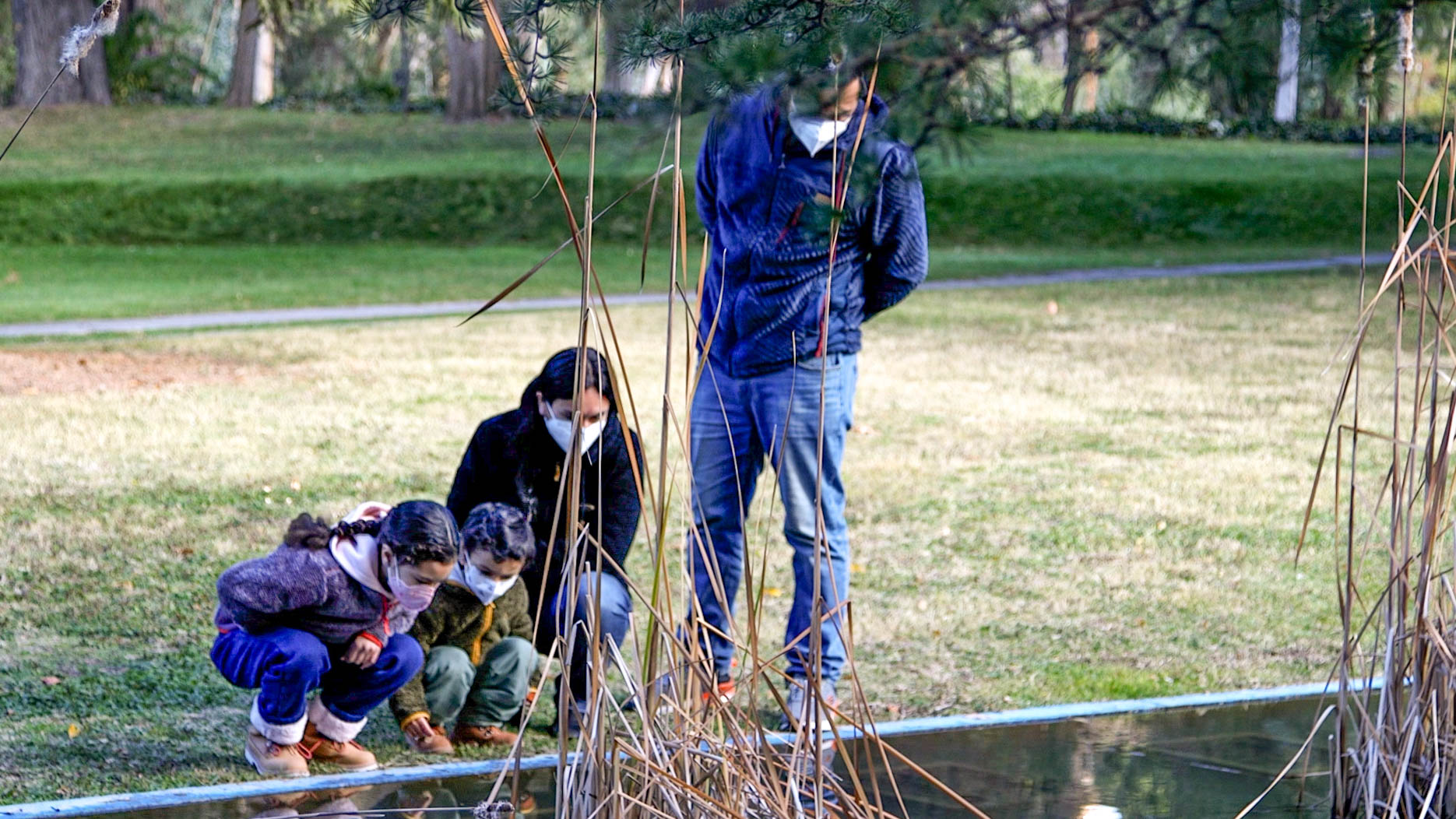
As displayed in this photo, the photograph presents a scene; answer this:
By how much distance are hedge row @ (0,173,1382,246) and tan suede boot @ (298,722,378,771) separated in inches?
624

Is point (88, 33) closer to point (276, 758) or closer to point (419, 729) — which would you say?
point (276, 758)

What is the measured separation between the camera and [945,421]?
29.4 ft

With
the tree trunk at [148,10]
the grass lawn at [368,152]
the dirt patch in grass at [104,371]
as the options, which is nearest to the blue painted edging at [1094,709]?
the dirt patch in grass at [104,371]

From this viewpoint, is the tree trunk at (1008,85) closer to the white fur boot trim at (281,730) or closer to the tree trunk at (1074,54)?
the tree trunk at (1074,54)

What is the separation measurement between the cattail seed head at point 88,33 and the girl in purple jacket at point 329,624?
130 centimetres

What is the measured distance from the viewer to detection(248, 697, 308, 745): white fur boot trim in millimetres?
3768

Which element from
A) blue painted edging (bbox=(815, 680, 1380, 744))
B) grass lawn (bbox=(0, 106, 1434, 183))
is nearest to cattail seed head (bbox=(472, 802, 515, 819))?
blue painted edging (bbox=(815, 680, 1380, 744))

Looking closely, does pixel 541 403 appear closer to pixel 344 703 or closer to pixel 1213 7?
pixel 344 703

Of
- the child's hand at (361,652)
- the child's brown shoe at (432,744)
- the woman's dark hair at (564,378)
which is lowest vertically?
the child's brown shoe at (432,744)

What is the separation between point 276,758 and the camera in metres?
3.79

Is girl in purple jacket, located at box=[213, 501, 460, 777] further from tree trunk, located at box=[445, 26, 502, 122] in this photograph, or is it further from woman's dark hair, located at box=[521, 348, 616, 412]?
tree trunk, located at box=[445, 26, 502, 122]

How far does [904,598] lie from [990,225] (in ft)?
50.7

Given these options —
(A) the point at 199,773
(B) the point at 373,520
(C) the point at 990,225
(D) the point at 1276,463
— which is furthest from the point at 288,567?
(C) the point at 990,225

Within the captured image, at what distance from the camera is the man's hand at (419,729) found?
405cm
